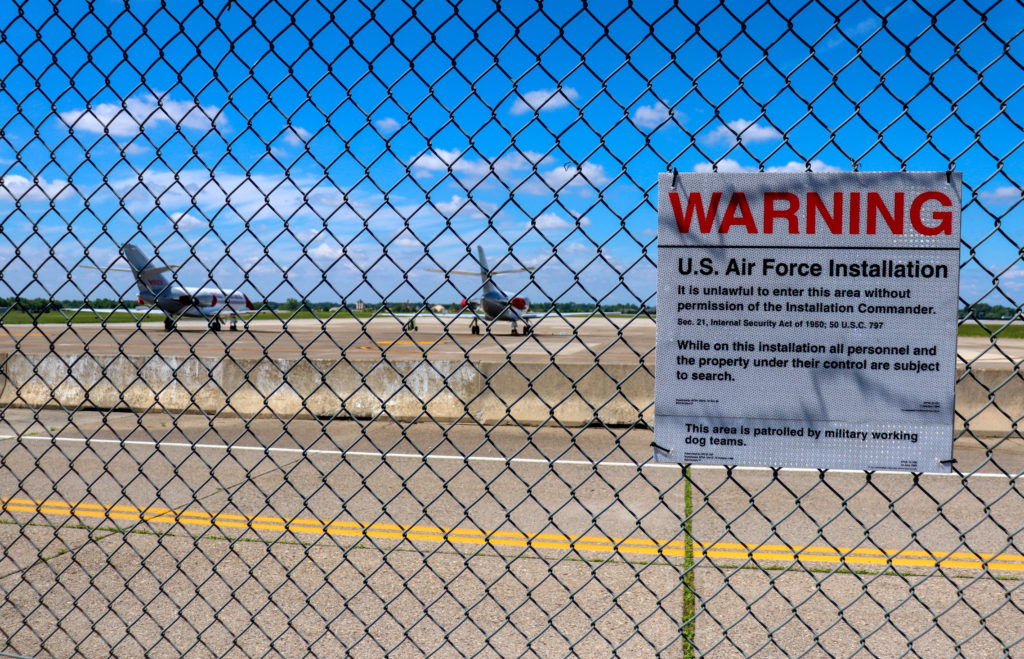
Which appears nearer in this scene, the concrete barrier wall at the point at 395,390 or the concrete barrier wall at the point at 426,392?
the concrete barrier wall at the point at 426,392

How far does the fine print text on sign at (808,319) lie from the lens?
2.32 metres

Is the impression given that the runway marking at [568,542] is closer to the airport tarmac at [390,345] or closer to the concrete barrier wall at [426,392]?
the airport tarmac at [390,345]

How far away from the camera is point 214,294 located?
1912 inches

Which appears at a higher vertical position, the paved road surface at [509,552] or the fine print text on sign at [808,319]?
the fine print text on sign at [808,319]

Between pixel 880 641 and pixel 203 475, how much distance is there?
625cm

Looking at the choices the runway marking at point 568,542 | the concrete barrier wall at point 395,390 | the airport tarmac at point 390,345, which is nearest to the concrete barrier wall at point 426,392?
the concrete barrier wall at point 395,390

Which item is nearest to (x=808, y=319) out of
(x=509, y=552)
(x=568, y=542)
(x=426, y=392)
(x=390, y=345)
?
(x=390, y=345)

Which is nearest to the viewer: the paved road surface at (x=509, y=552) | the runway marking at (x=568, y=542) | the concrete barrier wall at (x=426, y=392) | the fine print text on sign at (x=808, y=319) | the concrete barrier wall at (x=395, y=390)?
the fine print text on sign at (x=808, y=319)

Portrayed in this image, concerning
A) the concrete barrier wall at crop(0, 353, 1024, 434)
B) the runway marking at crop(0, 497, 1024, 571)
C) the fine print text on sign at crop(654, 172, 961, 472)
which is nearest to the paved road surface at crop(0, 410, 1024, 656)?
the runway marking at crop(0, 497, 1024, 571)

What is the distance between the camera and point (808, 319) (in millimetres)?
2371

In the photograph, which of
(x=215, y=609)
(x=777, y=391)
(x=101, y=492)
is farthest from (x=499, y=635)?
(x=101, y=492)

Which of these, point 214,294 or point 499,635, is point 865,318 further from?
point 214,294

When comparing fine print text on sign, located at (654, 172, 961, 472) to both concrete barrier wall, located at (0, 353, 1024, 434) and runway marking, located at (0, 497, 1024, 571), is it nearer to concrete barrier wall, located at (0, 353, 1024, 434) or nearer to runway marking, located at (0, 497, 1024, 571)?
runway marking, located at (0, 497, 1024, 571)

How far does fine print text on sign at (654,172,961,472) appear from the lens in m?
2.32
